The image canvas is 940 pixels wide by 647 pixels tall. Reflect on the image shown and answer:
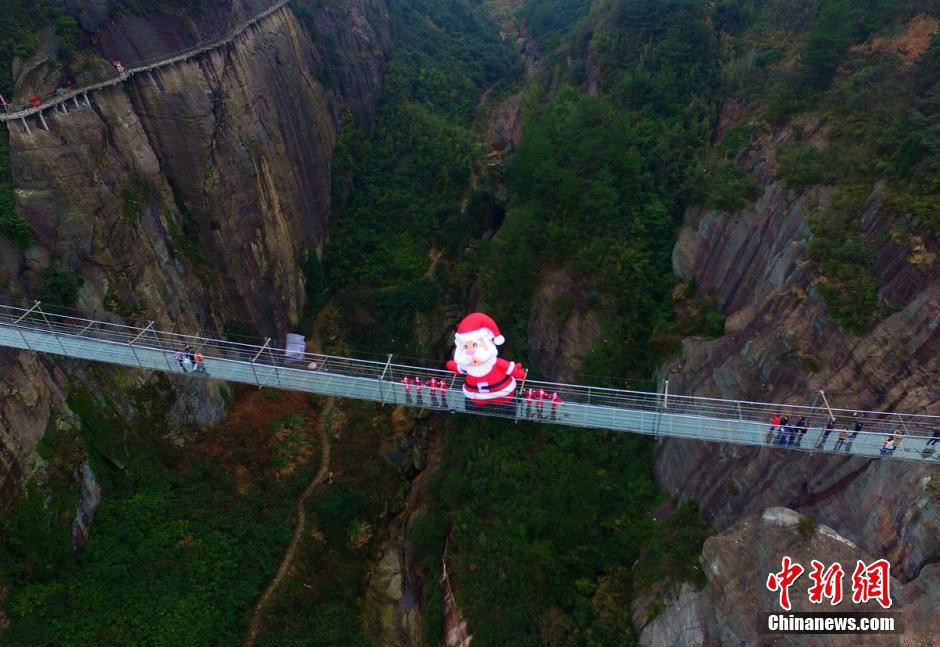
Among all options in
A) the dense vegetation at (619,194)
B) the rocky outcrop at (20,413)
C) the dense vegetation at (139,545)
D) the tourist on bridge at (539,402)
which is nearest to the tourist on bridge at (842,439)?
the tourist on bridge at (539,402)

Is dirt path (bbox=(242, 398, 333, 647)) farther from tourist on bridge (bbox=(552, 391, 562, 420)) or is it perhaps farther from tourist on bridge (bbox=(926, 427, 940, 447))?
tourist on bridge (bbox=(926, 427, 940, 447))

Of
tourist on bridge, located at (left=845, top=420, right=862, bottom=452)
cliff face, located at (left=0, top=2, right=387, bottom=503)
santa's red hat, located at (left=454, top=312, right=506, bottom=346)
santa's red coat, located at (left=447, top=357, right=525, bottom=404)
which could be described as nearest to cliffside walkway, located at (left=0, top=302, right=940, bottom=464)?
tourist on bridge, located at (left=845, top=420, right=862, bottom=452)

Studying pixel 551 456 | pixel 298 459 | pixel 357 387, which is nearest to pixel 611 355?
pixel 551 456

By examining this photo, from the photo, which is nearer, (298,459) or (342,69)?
(298,459)

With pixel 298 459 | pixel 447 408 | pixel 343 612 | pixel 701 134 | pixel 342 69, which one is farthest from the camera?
pixel 342 69

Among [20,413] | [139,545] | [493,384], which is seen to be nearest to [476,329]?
[493,384]

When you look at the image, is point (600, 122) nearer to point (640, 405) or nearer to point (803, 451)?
point (640, 405)
